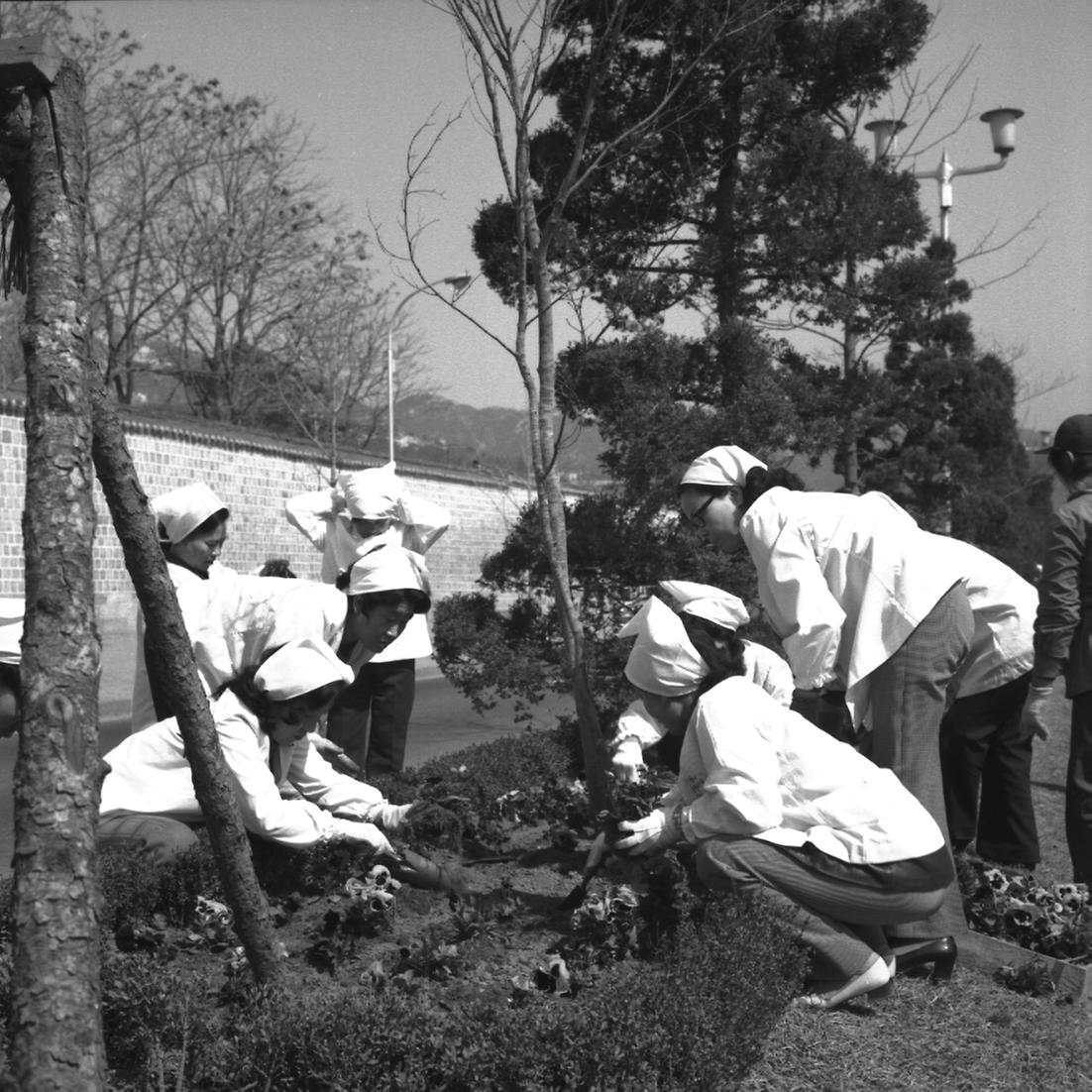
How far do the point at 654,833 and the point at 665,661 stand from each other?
50cm

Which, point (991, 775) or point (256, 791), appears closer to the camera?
point (256, 791)

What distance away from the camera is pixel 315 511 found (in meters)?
6.89

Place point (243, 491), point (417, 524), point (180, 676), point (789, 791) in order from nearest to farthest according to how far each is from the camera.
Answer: point (180, 676), point (789, 791), point (417, 524), point (243, 491)

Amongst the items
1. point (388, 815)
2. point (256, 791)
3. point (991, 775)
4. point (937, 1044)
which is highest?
point (256, 791)

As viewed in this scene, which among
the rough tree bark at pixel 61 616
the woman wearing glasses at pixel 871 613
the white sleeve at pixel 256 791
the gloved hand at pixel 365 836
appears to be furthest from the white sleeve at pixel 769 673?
the rough tree bark at pixel 61 616

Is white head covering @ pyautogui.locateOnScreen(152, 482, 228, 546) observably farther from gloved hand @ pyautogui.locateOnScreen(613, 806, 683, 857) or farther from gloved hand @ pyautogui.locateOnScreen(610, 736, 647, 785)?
gloved hand @ pyautogui.locateOnScreen(613, 806, 683, 857)

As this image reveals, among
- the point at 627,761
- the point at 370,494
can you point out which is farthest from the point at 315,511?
the point at 627,761

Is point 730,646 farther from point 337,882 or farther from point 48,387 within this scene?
point 48,387

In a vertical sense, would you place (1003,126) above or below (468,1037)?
above

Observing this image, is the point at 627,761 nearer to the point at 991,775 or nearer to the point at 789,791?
the point at 789,791

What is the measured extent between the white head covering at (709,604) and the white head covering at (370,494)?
2.08 m

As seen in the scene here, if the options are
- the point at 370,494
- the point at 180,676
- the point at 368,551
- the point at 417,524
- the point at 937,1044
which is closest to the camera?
the point at 180,676

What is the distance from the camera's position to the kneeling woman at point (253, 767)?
430 centimetres

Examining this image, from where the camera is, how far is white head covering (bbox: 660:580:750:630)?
4574 mm
